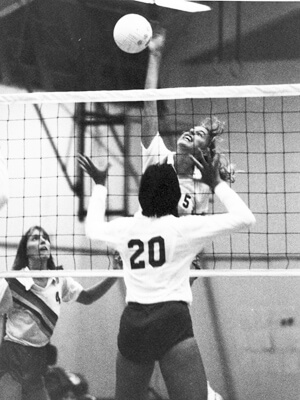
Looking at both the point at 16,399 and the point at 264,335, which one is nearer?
the point at 16,399

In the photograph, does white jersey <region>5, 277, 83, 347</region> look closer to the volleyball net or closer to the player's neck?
the volleyball net

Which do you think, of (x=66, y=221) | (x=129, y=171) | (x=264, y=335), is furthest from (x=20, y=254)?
(x=264, y=335)

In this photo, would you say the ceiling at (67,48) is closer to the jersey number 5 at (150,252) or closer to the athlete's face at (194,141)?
the athlete's face at (194,141)

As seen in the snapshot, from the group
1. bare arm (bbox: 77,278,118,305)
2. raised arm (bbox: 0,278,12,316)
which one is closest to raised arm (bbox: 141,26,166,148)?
bare arm (bbox: 77,278,118,305)

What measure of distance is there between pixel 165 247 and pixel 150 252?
8 cm

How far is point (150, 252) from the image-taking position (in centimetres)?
422

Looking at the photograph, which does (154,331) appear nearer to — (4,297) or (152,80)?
(4,297)

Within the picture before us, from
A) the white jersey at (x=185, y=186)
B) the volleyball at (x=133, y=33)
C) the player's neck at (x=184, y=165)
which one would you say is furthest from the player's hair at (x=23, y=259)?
the volleyball at (x=133, y=33)

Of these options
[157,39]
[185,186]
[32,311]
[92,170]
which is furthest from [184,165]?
[92,170]

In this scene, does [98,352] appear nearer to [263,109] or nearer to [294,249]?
[294,249]

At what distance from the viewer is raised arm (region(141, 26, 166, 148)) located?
5.80 meters

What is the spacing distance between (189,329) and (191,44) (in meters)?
3.80

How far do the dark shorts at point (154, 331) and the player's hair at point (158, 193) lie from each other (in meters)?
0.50

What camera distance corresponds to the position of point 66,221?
697cm
